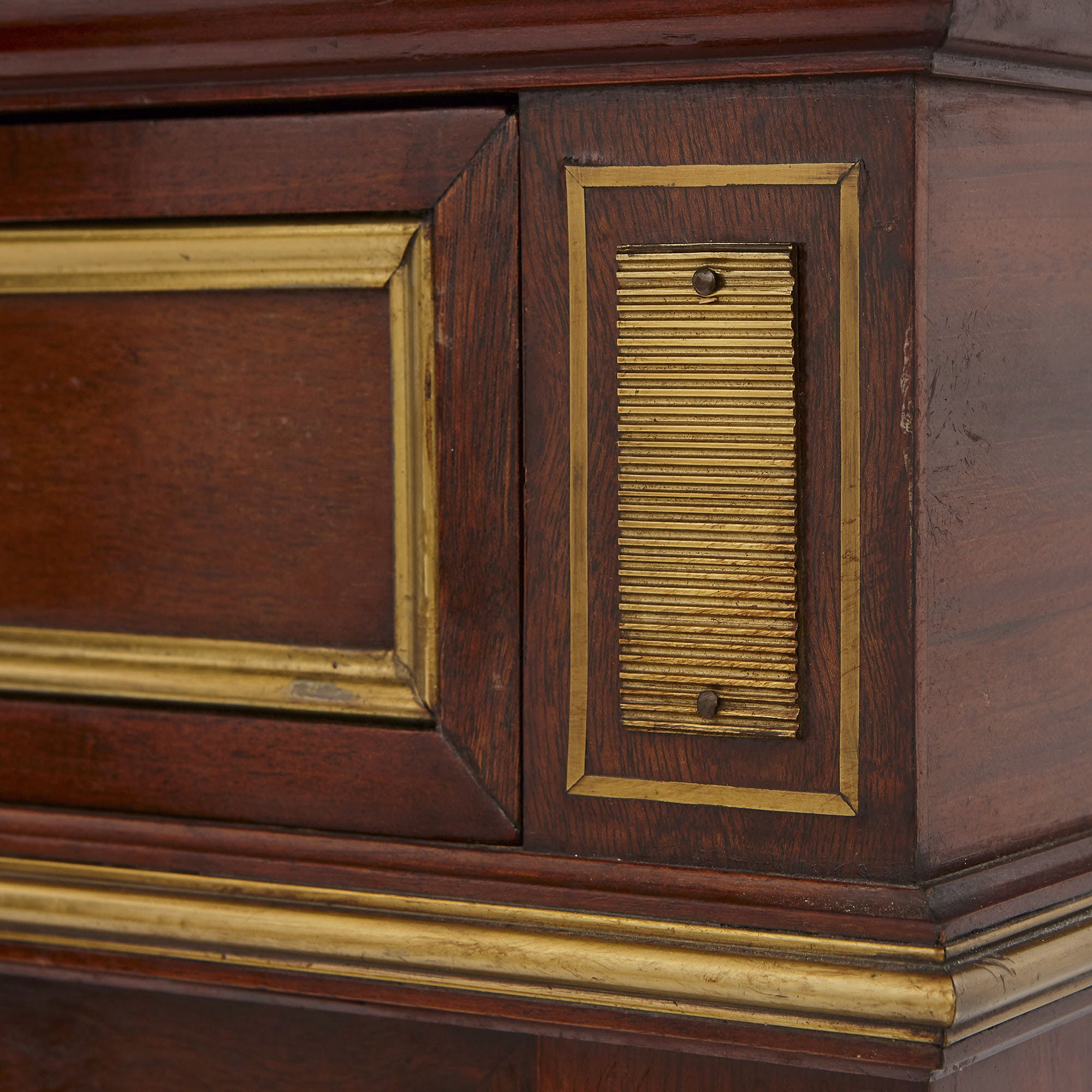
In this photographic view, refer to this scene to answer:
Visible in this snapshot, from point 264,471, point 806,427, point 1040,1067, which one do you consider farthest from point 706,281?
point 1040,1067

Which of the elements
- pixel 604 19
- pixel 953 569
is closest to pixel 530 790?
pixel 953 569

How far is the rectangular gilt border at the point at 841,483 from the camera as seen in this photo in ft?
1.78

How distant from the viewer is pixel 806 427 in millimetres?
554

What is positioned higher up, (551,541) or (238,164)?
(238,164)

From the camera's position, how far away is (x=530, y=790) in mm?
606

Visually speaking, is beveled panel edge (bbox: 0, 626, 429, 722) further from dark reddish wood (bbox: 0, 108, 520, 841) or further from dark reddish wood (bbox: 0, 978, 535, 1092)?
dark reddish wood (bbox: 0, 978, 535, 1092)

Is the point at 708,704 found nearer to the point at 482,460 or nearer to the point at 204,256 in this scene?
the point at 482,460

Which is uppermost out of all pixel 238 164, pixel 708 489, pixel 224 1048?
pixel 238 164

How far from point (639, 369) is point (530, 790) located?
0.56ft

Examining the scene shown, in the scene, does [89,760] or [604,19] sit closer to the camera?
[604,19]

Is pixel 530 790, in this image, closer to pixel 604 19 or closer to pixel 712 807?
pixel 712 807

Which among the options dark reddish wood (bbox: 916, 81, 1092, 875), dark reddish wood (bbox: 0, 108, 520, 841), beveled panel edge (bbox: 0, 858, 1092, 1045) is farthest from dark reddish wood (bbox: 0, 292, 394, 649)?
dark reddish wood (bbox: 916, 81, 1092, 875)

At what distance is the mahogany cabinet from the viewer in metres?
0.55

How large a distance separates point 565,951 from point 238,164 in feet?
1.13
